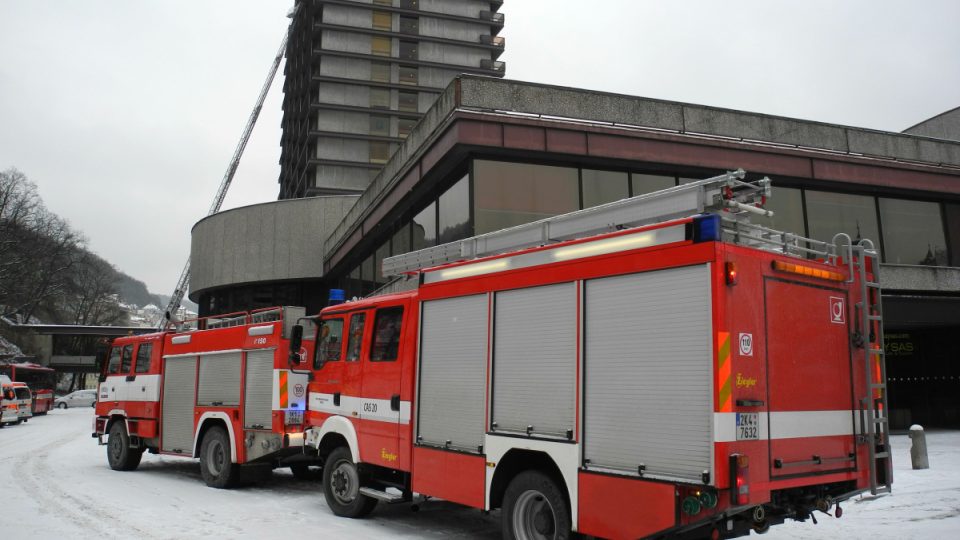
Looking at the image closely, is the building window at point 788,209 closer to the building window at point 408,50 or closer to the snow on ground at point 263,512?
the snow on ground at point 263,512

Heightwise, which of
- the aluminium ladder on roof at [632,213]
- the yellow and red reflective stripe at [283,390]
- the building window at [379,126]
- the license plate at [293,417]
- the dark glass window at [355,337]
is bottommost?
the license plate at [293,417]

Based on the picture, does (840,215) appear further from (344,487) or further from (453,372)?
(344,487)

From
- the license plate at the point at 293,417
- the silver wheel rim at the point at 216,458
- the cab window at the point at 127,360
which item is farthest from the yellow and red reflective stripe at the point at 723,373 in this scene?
the cab window at the point at 127,360

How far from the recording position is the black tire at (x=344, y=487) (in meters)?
8.67

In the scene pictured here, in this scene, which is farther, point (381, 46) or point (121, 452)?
point (381, 46)

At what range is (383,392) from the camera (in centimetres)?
843

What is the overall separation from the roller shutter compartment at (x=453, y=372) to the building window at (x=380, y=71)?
221 feet

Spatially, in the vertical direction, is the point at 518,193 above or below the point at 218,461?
above

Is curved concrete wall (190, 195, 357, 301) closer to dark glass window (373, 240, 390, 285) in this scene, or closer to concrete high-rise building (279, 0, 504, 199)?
dark glass window (373, 240, 390, 285)

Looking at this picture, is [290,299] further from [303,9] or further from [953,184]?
[303,9]

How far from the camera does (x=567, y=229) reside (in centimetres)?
676

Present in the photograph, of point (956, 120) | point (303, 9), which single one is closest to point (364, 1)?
point (303, 9)

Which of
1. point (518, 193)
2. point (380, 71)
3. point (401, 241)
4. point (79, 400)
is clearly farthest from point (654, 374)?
point (380, 71)

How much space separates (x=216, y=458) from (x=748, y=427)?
9600mm
